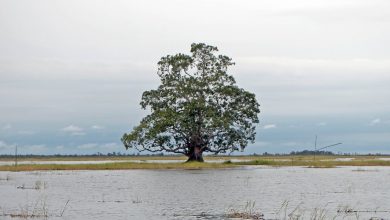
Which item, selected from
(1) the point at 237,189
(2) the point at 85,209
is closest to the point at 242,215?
(2) the point at 85,209

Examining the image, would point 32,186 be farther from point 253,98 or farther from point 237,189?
point 253,98

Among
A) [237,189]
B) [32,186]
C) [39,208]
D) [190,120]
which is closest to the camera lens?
[39,208]

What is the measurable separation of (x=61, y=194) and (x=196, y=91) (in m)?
41.8

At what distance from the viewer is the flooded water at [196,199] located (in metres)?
33.0

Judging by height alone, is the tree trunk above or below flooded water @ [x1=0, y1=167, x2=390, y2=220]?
above

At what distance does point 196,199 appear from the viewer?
4206 cm

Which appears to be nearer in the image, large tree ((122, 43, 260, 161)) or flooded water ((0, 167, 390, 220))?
flooded water ((0, 167, 390, 220))

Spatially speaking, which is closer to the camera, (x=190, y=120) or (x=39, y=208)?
(x=39, y=208)

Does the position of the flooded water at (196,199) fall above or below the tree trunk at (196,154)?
below

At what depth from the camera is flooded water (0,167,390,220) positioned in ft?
108

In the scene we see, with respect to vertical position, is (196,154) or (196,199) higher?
(196,154)

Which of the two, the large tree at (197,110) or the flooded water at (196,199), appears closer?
the flooded water at (196,199)

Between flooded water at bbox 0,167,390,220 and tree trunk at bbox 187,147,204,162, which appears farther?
tree trunk at bbox 187,147,204,162

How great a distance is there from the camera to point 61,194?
45.9m
